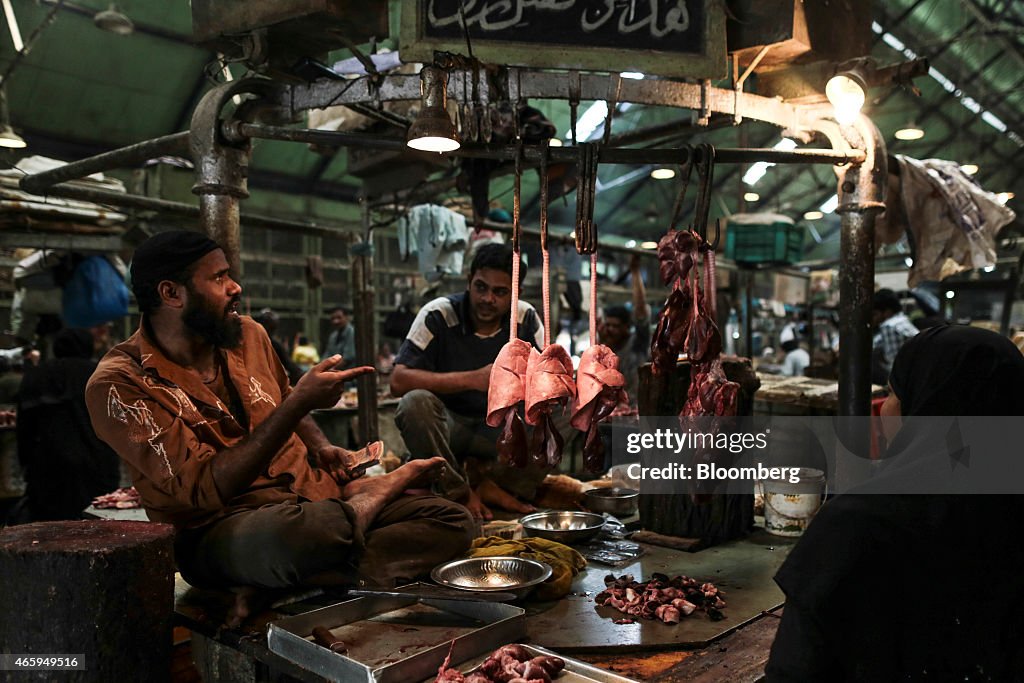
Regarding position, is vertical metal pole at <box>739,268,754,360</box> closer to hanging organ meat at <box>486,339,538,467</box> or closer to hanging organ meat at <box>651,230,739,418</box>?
hanging organ meat at <box>651,230,739,418</box>

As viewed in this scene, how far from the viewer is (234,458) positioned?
2994 mm

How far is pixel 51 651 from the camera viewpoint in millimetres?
2666

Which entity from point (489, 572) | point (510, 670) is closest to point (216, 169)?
point (489, 572)

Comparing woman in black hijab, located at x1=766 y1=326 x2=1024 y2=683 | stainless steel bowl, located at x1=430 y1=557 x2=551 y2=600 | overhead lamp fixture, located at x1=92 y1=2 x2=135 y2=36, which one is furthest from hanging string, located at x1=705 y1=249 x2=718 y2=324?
overhead lamp fixture, located at x1=92 y1=2 x2=135 y2=36

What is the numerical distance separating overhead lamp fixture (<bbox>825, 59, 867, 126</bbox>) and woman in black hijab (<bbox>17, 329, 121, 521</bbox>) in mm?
5823

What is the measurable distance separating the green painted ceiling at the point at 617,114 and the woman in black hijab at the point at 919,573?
2938mm

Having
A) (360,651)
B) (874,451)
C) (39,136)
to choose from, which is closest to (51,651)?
(360,651)

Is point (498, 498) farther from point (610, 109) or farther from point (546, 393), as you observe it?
point (610, 109)

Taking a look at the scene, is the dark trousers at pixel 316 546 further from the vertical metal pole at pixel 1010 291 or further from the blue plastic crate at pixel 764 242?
the vertical metal pole at pixel 1010 291

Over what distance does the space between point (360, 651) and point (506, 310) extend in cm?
269

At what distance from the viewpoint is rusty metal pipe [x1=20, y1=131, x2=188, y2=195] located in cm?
426

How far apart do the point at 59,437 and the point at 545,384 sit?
4.86m

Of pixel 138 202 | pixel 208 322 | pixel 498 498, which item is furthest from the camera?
pixel 138 202

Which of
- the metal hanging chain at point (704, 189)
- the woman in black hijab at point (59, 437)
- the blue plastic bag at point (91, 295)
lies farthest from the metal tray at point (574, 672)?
the blue plastic bag at point (91, 295)
